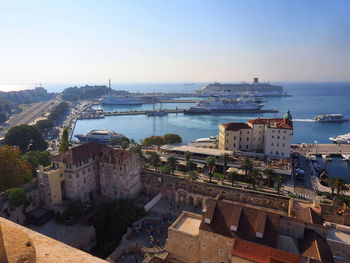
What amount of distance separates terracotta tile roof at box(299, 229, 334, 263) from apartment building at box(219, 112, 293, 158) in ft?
109

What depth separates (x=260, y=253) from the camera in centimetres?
2195

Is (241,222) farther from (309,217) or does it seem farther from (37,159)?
(37,159)

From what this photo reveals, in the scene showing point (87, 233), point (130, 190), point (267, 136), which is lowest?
point (87, 233)

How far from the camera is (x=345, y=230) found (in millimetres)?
28328

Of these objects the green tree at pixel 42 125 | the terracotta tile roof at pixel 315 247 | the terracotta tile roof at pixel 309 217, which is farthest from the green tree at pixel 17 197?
the green tree at pixel 42 125

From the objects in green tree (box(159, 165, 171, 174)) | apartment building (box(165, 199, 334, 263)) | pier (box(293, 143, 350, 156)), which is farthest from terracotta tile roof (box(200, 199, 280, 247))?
pier (box(293, 143, 350, 156))

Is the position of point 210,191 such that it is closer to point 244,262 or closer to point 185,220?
point 185,220

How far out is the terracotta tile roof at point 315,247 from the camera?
74.3ft

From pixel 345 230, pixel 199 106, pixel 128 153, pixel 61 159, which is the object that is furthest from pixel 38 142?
pixel 199 106

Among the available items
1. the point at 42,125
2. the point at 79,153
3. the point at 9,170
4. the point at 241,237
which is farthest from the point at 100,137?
the point at 241,237

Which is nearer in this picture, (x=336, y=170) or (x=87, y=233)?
(x=87, y=233)

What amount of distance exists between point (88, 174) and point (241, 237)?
2764 cm

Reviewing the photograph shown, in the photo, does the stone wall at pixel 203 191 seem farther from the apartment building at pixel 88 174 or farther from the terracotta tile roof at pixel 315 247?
the terracotta tile roof at pixel 315 247

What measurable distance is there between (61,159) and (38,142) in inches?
1376
